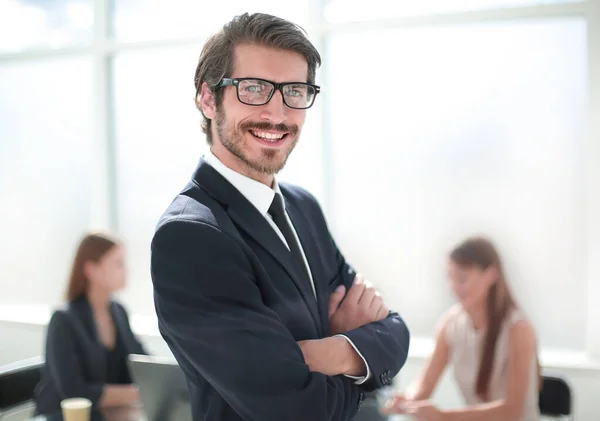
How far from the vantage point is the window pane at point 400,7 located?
3791 millimetres

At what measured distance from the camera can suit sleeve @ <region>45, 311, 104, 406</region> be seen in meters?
3.02

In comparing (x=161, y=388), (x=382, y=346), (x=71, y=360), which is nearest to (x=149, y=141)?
(x=71, y=360)

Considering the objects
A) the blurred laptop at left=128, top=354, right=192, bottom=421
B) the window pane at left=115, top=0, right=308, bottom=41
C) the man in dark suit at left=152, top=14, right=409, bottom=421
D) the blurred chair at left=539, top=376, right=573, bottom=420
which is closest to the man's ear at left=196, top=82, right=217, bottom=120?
the man in dark suit at left=152, top=14, right=409, bottom=421

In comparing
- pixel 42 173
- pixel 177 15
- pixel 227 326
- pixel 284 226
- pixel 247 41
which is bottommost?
pixel 227 326

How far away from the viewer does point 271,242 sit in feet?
4.58

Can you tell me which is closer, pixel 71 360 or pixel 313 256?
pixel 313 256

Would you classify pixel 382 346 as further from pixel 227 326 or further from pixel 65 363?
pixel 65 363

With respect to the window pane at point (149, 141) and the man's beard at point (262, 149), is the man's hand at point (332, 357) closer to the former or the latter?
the man's beard at point (262, 149)

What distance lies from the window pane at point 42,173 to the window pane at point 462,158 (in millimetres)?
2091

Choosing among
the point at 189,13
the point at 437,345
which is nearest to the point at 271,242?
the point at 437,345

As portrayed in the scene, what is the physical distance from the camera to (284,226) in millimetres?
1512

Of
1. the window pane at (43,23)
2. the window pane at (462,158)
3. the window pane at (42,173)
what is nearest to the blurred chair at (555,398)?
the window pane at (462,158)

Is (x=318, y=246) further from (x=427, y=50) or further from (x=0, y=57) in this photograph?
(x=0, y=57)

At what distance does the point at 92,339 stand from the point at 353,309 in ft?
6.59
